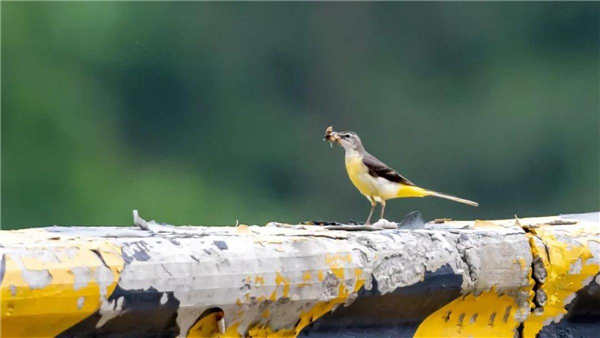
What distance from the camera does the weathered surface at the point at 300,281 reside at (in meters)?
2.12

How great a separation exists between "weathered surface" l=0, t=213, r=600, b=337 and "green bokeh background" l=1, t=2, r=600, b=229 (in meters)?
17.6

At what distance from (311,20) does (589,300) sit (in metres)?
27.3

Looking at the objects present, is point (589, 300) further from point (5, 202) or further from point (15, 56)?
point (15, 56)

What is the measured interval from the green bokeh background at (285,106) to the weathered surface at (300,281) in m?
17.6

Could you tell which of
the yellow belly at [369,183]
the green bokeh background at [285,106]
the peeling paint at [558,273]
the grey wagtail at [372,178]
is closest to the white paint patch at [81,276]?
the peeling paint at [558,273]

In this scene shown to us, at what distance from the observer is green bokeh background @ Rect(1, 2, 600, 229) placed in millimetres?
23062

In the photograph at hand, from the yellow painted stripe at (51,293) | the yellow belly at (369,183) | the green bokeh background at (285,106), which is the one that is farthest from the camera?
the green bokeh background at (285,106)

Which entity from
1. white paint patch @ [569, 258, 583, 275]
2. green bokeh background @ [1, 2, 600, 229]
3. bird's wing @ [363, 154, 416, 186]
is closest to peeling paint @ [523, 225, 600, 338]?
white paint patch @ [569, 258, 583, 275]

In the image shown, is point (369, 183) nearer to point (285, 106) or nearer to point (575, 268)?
point (575, 268)

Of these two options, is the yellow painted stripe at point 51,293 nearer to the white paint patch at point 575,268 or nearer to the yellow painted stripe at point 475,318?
the yellow painted stripe at point 475,318

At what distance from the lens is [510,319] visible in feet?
8.71

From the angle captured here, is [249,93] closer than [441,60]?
Yes

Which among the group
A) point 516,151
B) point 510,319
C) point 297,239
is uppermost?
point 297,239

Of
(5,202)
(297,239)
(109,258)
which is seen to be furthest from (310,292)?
(5,202)
